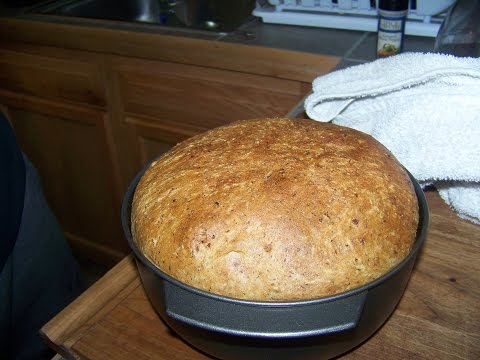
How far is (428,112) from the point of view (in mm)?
620

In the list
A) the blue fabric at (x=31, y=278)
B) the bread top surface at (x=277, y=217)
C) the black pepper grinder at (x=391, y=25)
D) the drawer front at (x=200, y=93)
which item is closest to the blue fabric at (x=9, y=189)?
the blue fabric at (x=31, y=278)

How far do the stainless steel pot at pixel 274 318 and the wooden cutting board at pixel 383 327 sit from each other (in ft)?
0.22

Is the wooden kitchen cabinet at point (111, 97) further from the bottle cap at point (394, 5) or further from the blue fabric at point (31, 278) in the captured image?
the blue fabric at point (31, 278)

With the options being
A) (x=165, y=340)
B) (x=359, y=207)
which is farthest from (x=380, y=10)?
(x=165, y=340)

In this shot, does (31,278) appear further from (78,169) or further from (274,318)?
(274,318)

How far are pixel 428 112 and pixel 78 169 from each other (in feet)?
4.19

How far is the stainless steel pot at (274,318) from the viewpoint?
0.36 metres

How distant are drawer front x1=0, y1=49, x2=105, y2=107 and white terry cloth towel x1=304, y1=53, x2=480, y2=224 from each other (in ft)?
2.91

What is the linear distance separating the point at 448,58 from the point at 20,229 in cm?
88

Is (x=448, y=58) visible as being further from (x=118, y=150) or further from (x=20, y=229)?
(x=118, y=150)

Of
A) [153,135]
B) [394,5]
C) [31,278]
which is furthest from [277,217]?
[153,135]

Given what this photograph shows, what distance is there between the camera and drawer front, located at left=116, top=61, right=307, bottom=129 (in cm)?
117

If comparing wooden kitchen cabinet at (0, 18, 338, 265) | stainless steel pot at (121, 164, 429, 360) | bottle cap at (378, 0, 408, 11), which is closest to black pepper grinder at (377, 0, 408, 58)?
bottle cap at (378, 0, 408, 11)

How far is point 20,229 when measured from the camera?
1018mm
